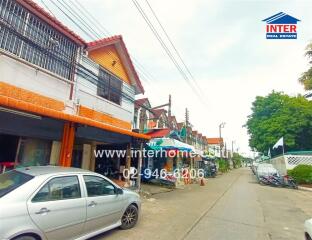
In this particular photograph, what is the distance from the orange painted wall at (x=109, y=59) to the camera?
38.4 ft

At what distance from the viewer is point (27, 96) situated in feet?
26.6

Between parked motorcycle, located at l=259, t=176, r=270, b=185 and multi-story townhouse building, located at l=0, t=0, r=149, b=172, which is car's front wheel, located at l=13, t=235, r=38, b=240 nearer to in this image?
multi-story townhouse building, located at l=0, t=0, r=149, b=172

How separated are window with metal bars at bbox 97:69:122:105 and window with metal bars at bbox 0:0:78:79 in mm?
1865

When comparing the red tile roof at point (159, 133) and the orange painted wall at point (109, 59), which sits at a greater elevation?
the orange painted wall at point (109, 59)

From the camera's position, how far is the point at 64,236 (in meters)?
4.37

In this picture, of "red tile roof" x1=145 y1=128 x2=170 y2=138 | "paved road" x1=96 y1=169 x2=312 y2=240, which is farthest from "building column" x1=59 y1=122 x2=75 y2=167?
"red tile roof" x1=145 y1=128 x2=170 y2=138

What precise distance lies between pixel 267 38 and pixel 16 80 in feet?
31.0

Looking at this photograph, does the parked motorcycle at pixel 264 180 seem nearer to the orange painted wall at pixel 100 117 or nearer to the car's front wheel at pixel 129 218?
the orange painted wall at pixel 100 117

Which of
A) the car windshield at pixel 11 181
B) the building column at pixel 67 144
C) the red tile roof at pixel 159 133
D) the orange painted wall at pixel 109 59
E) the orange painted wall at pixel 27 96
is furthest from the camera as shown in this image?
the red tile roof at pixel 159 133

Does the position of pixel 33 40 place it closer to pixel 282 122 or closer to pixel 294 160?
pixel 294 160

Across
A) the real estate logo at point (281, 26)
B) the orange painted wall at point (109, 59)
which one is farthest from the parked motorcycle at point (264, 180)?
the orange painted wall at point (109, 59)

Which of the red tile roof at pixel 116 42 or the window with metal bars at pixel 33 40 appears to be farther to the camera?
the red tile roof at pixel 116 42

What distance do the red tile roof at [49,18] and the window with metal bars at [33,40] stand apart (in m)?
0.14

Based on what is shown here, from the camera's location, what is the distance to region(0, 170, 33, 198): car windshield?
391 centimetres
